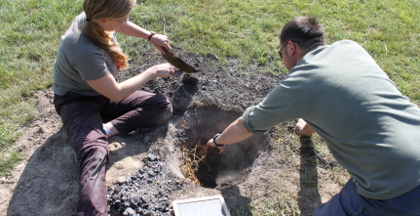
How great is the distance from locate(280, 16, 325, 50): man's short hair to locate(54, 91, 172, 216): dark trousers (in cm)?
167

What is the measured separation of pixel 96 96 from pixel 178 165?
1154 millimetres

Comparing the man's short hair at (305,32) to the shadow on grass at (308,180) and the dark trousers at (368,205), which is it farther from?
the shadow on grass at (308,180)

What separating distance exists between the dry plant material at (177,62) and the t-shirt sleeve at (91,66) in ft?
3.77

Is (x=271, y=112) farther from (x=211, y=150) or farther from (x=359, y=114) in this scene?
(x=211, y=150)

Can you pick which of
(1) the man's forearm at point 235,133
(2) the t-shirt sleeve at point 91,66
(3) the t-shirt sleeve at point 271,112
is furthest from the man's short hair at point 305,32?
(2) the t-shirt sleeve at point 91,66

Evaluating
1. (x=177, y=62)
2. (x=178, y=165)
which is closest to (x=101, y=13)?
(x=177, y=62)

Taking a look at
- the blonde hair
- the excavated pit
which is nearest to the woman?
the blonde hair

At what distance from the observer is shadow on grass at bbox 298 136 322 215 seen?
2.87m

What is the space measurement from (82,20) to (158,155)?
4.97 feet

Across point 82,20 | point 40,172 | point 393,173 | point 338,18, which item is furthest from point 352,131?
point 338,18

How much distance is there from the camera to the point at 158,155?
3215 millimetres

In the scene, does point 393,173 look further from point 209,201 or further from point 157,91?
point 157,91

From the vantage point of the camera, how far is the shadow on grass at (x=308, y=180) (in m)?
2.87

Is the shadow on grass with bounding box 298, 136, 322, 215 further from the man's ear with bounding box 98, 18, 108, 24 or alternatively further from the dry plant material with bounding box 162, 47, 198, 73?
the man's ear with bounding box 98, 18, 108, 24
